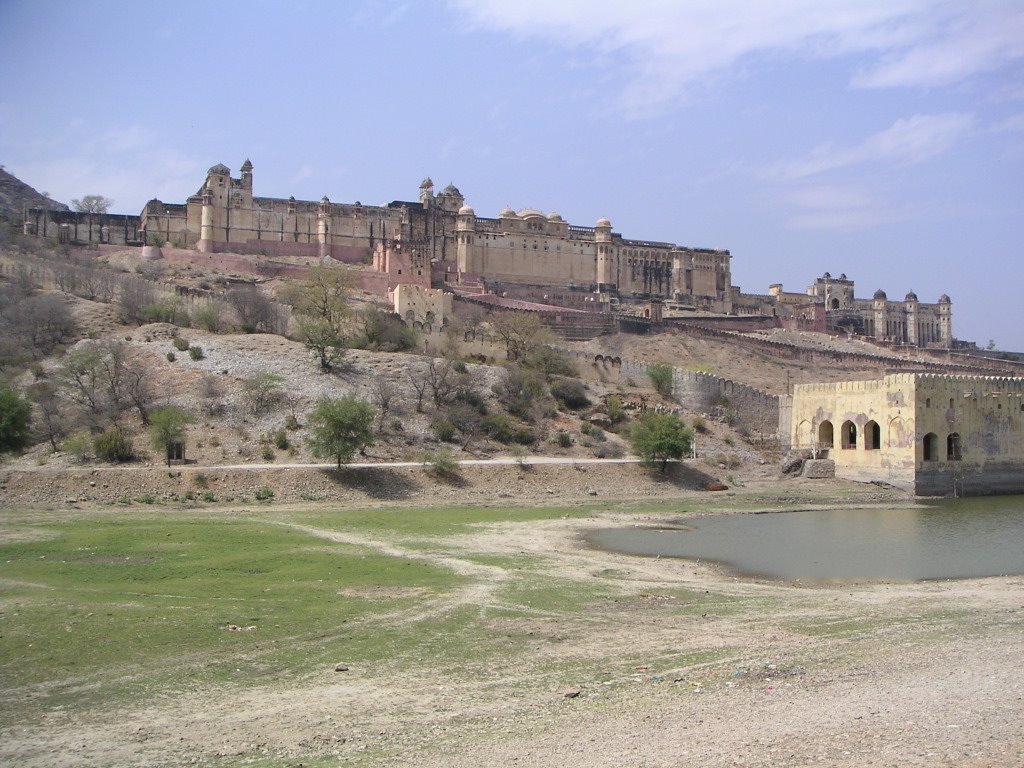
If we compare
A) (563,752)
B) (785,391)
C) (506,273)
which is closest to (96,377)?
(563,752)

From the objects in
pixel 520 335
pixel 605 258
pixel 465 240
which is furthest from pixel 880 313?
pixel 520 335

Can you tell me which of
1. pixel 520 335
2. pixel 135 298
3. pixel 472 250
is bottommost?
pixel 520 335

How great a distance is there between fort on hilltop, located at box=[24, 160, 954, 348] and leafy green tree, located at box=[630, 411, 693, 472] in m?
24.7

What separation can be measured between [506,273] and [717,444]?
111 feet

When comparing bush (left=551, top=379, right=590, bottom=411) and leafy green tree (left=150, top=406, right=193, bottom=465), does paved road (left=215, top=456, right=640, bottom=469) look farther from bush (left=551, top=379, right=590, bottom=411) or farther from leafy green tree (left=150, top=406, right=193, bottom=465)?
bush (left=551, top=379, right=590, bottom=411)

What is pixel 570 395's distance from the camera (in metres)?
41.9

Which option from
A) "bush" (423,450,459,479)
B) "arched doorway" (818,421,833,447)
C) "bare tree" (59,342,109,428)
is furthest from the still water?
"bare tree" (59,342,109,428)

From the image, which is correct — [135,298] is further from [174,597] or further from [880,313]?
[880,313]

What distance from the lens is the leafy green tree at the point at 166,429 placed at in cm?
2981

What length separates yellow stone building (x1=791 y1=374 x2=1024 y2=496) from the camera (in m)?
34.2

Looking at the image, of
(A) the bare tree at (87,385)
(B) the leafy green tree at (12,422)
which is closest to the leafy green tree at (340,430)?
(A) the bare tree at (87,385)

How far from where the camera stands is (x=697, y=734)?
355 inches

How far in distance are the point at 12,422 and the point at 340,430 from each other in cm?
911

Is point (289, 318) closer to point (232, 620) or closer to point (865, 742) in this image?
point (232, 620)
